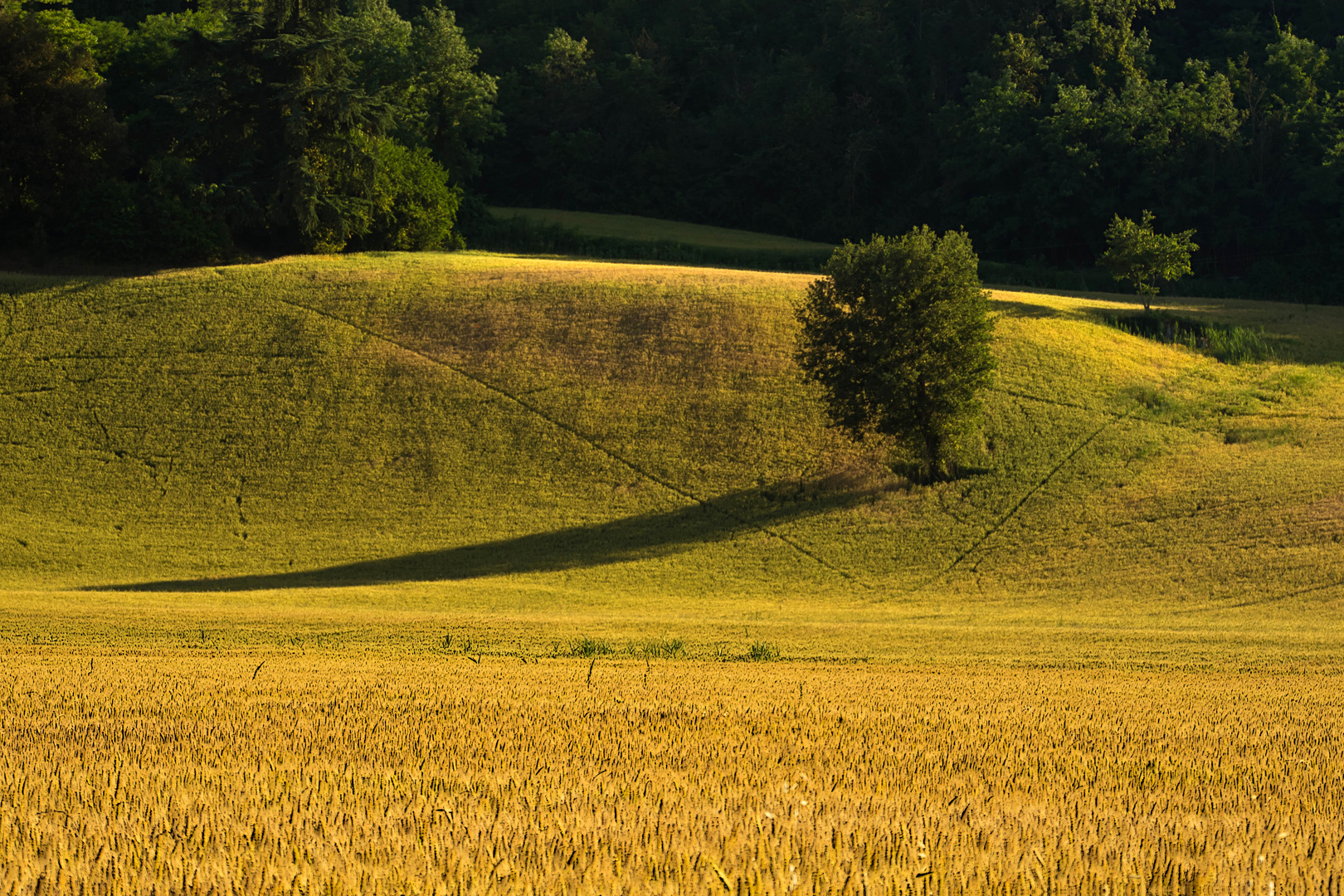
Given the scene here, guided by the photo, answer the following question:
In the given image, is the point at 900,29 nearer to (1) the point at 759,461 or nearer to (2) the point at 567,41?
(2) the point at 567,41

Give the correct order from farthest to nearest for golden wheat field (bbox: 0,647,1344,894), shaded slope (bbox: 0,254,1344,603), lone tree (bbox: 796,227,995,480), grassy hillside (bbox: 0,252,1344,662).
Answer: lone tree (bbox: 796,227,995,480) < shaded slope (bbox: 0,254,1344,603) < grassy hillside (bbox: 0,252,1344,662) < golden wheat field (bbox: 0,647,1344,894)

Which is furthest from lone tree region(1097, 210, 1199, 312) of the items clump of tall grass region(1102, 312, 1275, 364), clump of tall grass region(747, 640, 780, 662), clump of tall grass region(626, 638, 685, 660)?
clump of tall grass region(626, 638, 685, 660)

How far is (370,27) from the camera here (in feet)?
268

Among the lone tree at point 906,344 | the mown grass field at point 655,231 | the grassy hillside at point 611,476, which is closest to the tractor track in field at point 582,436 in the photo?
the grassy hillside at point 611,476

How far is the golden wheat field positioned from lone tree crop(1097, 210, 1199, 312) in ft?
164

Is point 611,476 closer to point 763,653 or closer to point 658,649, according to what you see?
point 658,649

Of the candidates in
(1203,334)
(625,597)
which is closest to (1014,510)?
(625,597)

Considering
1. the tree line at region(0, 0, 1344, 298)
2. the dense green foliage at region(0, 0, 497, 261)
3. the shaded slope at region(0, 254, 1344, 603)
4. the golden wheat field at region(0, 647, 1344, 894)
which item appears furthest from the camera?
the tree line at region(0, 0, 1344, 298)

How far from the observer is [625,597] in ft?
99.6

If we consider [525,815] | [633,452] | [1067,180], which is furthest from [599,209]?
[525,815]

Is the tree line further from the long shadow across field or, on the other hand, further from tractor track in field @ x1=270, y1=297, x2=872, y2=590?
the long shadow across field

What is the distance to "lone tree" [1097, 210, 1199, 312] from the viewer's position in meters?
57.8

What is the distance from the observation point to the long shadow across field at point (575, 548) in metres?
32.1

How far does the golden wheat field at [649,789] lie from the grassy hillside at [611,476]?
365 inches
